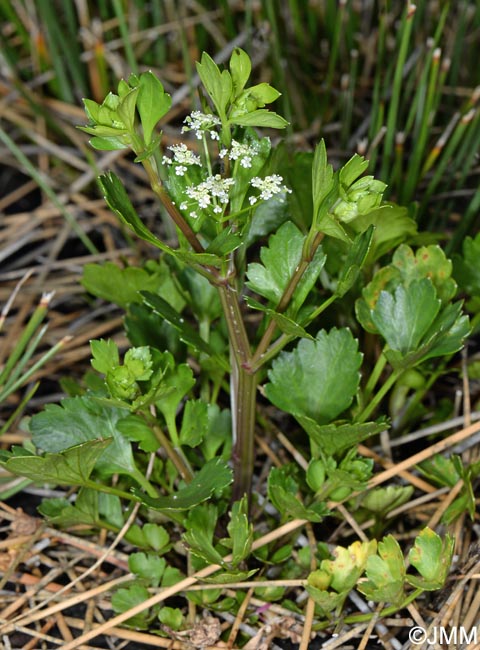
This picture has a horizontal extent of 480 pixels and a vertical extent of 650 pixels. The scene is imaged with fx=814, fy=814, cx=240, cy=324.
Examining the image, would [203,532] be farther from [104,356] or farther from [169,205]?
[169,205]

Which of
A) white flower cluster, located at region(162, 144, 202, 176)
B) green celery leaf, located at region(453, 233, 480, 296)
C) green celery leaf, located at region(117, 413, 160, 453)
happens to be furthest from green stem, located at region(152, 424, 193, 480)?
green celery leaf, located at region(453, 233, 480, 296)

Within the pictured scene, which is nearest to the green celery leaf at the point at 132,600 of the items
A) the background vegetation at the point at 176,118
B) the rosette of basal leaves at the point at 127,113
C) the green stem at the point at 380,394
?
the background vegetation at the point at 176,118

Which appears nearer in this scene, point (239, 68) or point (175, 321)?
point (239, 68)

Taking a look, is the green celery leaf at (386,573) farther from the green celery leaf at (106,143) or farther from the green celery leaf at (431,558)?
the green celery leaf at (106,143)

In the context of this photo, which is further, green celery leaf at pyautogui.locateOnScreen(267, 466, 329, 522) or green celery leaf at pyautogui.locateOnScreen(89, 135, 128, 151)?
green celery leaf at pyautogui.locateOnScreen(267, 466, 329, 522)

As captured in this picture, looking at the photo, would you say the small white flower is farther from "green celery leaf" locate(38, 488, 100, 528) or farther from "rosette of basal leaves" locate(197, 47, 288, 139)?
"green celery leaf" locate(38, 488, 100, 528)

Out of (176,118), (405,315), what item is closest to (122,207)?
(405,315)
